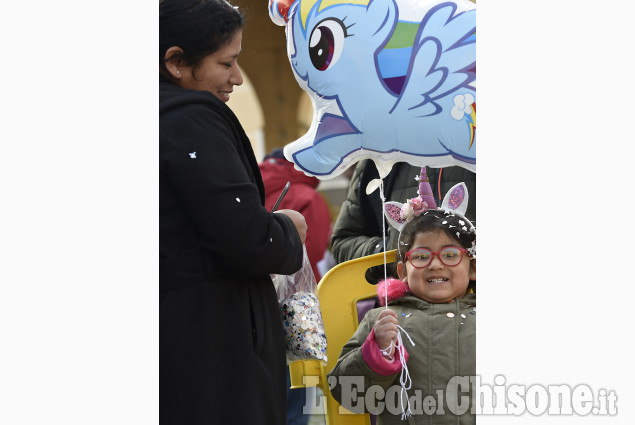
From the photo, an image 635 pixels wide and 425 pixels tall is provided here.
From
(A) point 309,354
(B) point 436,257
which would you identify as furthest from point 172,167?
(B) point 436,257

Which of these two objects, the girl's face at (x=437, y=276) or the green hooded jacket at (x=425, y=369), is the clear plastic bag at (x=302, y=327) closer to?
the green hooded jacket at (x=425, y=369)

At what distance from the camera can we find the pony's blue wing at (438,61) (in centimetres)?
212

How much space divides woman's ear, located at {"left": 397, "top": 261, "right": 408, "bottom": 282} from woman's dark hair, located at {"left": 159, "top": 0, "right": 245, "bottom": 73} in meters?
1.19

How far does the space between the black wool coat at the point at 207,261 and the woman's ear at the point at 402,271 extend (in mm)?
1018

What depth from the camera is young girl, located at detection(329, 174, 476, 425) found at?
8.03 feet

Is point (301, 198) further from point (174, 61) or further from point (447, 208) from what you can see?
point (174, 61)

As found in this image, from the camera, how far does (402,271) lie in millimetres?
2748

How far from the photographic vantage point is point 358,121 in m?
2.24

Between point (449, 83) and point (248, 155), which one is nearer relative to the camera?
point (248, 155)

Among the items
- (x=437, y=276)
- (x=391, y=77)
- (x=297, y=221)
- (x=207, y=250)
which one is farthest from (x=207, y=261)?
(x=437, y=276)

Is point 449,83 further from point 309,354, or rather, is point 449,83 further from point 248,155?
point 309,354

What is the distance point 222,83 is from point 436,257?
3.51 feet

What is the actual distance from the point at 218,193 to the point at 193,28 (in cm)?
42

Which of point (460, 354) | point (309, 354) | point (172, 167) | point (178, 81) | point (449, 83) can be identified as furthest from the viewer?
point (460, 354)
